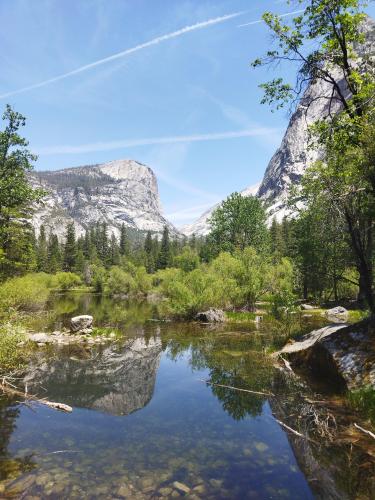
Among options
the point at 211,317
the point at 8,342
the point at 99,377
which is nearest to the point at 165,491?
the point at 8,342

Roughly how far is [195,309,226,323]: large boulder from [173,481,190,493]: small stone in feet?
88.4

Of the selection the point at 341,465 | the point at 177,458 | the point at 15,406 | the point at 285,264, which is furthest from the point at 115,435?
the point at 285,264

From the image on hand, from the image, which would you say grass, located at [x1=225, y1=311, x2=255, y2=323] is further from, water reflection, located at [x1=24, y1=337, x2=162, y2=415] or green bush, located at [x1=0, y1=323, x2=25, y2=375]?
green bush, located at [x1=0, y1=323, x2=25, y2=375]

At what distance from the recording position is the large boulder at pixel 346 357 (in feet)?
38.5

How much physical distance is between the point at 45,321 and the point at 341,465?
3119 centimetres

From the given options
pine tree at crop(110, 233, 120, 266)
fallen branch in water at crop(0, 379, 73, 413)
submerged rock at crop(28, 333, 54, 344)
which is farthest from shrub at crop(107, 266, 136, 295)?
fallen branch in water at crop(0, 379, 73, 413)

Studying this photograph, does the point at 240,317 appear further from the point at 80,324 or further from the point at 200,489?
the point at 200,489

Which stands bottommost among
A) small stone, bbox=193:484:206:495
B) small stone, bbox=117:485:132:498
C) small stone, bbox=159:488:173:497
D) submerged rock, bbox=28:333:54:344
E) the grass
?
small stone, bbox=117:485:132:498

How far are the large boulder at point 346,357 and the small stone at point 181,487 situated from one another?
664 cm

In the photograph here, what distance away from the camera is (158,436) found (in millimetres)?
10734

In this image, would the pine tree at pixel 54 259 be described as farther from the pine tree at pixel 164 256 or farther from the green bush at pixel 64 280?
the pine tree at pixel 164 256

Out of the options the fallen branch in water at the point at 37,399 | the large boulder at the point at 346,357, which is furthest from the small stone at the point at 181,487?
the large boulder at the point at 346,357

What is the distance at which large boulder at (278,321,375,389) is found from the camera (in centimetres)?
1173

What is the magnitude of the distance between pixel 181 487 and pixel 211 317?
1075 inches
